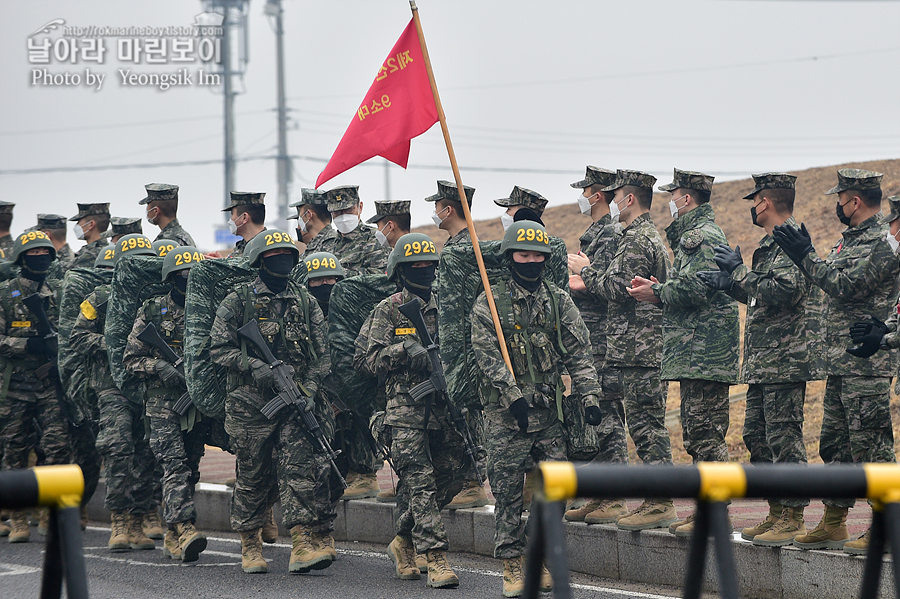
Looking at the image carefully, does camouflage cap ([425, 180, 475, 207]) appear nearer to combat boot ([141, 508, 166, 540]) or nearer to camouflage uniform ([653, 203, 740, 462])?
camouflage uniform ([653, 203, 740, 462])

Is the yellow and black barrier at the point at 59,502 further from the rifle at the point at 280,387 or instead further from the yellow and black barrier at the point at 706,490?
the rifle at the point at 280,387

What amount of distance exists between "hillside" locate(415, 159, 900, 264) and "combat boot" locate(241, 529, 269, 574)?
2314 cm

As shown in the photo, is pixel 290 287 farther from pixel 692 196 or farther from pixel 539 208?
pixel 692 196

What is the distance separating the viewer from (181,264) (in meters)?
9.34

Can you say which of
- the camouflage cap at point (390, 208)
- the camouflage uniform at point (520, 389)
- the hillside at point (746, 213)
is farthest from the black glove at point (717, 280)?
the hillside at point (746, 213)

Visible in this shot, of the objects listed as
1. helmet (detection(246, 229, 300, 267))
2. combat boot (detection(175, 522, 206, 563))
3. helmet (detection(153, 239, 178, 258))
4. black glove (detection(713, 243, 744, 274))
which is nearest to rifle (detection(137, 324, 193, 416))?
helmet (detection(153, 239, 178, 258))

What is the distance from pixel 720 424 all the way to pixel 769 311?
87 centimetres

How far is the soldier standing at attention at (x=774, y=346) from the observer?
7.20m

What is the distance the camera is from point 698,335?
778cm

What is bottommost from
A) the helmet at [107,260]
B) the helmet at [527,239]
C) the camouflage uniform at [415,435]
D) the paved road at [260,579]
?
the paved road at [260,579]

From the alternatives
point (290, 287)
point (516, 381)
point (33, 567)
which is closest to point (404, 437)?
point (516, 381)

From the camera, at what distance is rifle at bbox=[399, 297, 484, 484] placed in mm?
8008

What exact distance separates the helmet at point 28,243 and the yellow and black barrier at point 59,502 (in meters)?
8.59

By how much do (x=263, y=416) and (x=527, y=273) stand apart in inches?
92.3
